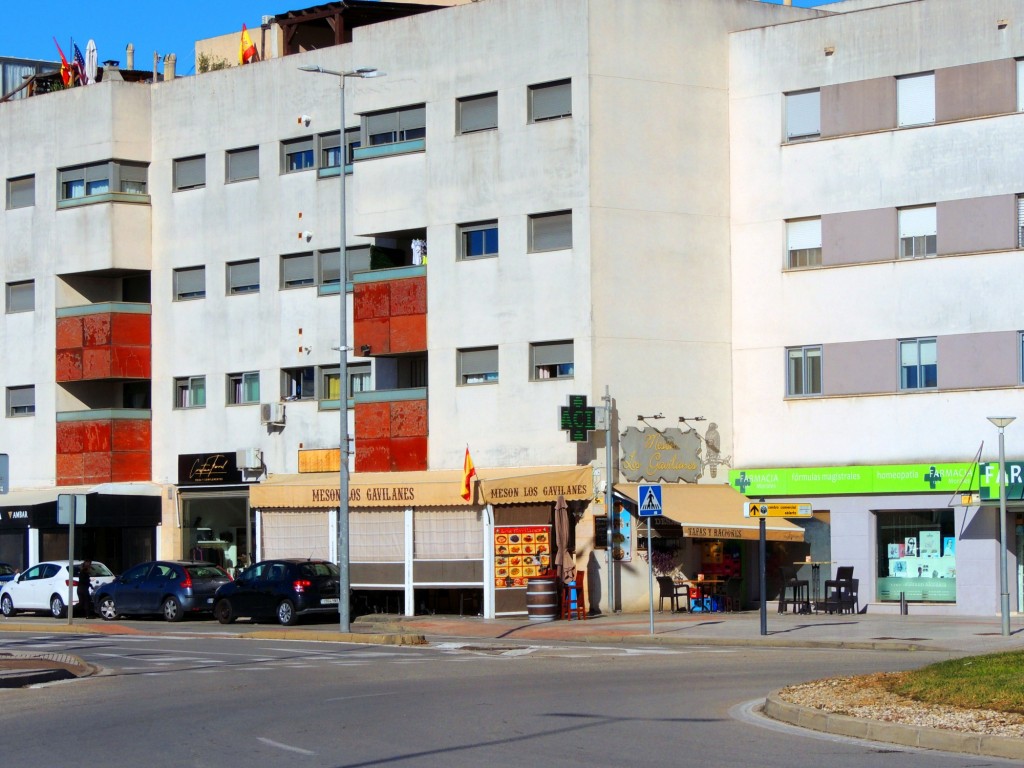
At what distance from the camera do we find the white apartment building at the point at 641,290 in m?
36.9

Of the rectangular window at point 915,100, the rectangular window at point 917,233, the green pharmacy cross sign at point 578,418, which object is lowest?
the green pharmacy cross sign at point 578,418

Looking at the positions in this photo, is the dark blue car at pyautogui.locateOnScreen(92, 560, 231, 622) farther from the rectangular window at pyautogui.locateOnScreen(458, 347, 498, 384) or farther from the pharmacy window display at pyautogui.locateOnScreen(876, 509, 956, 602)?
the pharmacy window display at pyautogui.locateOnScreen(876, 509, 956, 602)

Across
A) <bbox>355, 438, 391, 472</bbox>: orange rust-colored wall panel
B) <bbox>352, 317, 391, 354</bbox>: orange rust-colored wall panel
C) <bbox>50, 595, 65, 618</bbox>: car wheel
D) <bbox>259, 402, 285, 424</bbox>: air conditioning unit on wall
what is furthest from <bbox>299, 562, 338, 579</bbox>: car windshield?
<bbox>50, 595, 65, 618</bbox>: car wheel

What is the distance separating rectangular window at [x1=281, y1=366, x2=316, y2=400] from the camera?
44344 millimetres

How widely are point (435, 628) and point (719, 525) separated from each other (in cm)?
685

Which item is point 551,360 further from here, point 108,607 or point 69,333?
point 69,333

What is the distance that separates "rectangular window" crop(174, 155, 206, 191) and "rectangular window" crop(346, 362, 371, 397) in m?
7.66

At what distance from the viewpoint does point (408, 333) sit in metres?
40.9

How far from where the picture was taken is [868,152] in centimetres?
3806

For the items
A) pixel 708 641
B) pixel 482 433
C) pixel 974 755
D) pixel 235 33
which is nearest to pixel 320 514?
pixel 482 433

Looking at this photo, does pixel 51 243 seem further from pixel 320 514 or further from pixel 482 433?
pixel 482 433


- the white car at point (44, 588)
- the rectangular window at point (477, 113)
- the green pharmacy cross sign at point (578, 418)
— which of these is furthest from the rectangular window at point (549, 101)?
the white car at point (44, 588)

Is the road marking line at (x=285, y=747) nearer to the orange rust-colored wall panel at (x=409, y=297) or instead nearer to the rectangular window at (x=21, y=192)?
the orange rust-colored wall panel at (x=409, y=297)

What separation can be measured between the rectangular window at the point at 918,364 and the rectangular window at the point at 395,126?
13.2 metres
